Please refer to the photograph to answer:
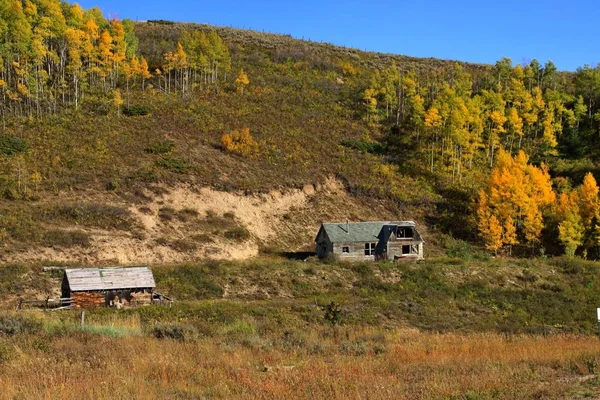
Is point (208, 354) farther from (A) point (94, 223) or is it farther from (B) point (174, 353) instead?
(A) point (94, 223)

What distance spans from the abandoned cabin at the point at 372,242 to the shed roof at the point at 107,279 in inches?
891

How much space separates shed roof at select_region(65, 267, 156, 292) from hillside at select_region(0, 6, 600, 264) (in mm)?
11148

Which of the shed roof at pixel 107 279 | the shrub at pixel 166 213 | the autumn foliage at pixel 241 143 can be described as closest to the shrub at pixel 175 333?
the shed roof at pixel 107 279

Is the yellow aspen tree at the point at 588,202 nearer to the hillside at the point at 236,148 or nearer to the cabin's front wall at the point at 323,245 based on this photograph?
the hillside at the point at 236,148

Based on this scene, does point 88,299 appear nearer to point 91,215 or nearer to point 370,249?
point 91,215

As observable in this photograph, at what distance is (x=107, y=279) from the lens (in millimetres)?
35375

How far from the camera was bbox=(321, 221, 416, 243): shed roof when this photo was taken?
181 feet

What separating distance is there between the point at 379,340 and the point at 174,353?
8.04 meters

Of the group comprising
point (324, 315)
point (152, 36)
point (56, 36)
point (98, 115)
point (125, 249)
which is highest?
point (152, 36)

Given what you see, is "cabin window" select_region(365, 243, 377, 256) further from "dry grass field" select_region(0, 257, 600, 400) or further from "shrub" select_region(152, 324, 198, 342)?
"shrub" select_region(152, 324, 198, 342)

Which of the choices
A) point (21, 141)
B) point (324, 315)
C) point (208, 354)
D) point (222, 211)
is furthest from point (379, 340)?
point (21, 141)

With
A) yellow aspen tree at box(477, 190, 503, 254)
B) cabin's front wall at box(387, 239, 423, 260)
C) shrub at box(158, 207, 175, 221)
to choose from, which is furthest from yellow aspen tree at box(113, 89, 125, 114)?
yellow aspen tree at box(477, 190, 503, 254)

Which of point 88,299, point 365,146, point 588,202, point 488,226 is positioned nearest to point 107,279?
point 88,299

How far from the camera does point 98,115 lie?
74.0 m
